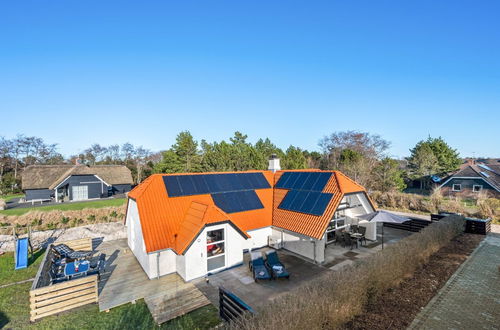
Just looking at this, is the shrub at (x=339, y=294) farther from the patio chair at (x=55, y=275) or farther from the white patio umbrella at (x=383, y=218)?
the patio chair at (x=55, y=275)

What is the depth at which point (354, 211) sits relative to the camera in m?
15.3

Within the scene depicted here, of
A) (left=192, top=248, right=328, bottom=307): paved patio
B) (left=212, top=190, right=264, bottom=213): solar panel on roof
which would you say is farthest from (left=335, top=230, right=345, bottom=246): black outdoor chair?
(left=212, top=190, right=264, bottom=213): solar panel on roof

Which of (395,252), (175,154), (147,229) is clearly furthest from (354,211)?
(175,154)

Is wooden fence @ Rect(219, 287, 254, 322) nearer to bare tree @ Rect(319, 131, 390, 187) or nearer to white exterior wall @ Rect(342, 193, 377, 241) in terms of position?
white exterior wall @ Rect(342, 193, 377, 241)

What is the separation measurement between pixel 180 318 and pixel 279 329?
4.30m

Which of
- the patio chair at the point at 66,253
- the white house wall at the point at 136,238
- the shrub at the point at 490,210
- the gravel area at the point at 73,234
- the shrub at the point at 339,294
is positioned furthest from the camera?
the shrub at the point at 490,210

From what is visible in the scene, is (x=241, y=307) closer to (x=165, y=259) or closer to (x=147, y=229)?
(x=165, y=259)

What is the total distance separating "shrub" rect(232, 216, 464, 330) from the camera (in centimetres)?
545

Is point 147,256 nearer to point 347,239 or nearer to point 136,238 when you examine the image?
point 136,238

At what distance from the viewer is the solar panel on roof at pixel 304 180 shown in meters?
14.0

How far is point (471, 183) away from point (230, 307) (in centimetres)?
4036

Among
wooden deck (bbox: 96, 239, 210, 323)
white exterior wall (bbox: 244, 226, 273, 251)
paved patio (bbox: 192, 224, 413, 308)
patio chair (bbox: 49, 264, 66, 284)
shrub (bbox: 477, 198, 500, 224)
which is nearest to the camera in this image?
wooden deck (bbox: 96, 239, 210, 323)

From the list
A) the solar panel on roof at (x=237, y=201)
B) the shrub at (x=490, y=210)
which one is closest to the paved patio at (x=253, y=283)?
the solar panel on roof at (x=237, y=201)

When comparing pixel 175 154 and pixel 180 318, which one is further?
pixel 175 154
